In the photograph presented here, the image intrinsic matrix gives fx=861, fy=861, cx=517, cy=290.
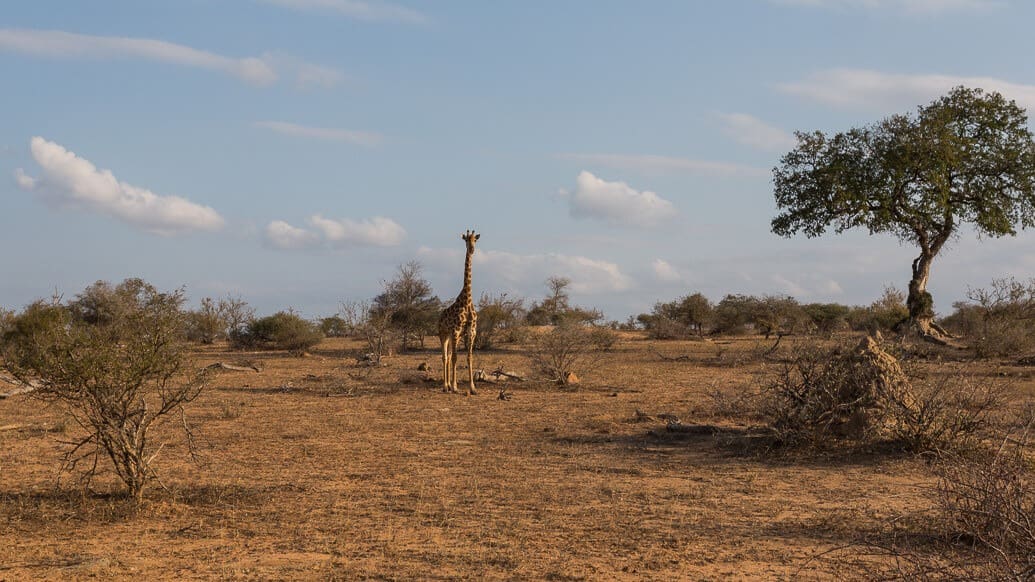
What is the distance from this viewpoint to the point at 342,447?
11.8 m

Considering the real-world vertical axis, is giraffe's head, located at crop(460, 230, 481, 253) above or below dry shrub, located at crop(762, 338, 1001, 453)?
above

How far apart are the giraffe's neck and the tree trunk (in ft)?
51.1

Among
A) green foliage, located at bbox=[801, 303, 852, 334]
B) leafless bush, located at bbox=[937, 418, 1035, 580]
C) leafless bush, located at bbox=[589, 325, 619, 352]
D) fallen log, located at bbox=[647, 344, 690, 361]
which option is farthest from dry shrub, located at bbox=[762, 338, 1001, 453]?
green foliage, located at bbox=[801, 303, 852, 334]

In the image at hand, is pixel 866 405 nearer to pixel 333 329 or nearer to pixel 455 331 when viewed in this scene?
pixel 455 331

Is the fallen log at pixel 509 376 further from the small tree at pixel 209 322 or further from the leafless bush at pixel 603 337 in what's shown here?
the small tree at pixel 209 322

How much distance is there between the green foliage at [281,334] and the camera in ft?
104

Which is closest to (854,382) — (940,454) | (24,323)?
(940,454)

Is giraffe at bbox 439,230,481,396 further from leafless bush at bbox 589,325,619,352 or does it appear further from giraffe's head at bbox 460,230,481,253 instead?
leafless bush at bbox 589,325,619,352

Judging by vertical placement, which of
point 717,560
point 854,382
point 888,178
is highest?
point 888,178

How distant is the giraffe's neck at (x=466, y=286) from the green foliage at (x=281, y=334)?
511 inches

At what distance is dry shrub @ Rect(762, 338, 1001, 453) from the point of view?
10305mm

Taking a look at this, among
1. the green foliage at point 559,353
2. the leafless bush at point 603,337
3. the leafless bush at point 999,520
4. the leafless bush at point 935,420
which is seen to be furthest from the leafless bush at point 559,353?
the leafless bush at point 999,520

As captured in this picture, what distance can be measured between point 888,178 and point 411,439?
21359 millimetres

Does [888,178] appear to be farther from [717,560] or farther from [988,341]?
[717,560]
